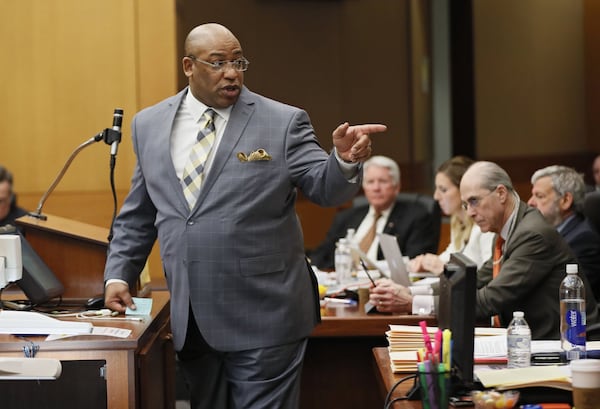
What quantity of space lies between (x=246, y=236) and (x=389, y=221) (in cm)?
307

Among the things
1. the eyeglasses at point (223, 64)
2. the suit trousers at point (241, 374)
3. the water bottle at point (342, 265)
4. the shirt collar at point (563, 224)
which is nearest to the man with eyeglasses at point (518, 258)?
the suit trousers at point (241, 374)

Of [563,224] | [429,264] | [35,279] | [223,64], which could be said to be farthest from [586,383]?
[429,264]

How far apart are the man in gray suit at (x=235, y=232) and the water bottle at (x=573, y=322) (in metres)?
0.71

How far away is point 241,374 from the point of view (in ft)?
10.8

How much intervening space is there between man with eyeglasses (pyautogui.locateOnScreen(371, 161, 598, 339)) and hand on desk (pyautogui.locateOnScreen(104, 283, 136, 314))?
117 centimetres

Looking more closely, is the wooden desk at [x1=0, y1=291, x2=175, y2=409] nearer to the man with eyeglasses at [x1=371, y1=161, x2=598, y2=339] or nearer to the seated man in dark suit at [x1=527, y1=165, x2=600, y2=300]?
the man with eyeglasses at [x1=371, y1=161, x2=598, y2=339]

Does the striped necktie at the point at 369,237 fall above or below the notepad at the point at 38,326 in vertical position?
above

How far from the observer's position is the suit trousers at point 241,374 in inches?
128

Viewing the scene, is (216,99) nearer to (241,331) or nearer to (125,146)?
(241,331)

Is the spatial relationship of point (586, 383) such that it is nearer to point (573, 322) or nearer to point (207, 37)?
point (573, 322)

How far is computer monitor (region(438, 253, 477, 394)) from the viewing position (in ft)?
8.23

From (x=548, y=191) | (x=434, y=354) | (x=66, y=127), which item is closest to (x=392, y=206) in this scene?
(x=548, y=191)

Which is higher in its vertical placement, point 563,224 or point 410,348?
point 563,224

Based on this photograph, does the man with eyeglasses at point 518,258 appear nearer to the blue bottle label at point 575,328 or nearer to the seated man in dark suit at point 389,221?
the blue bottle label at point 575,328
